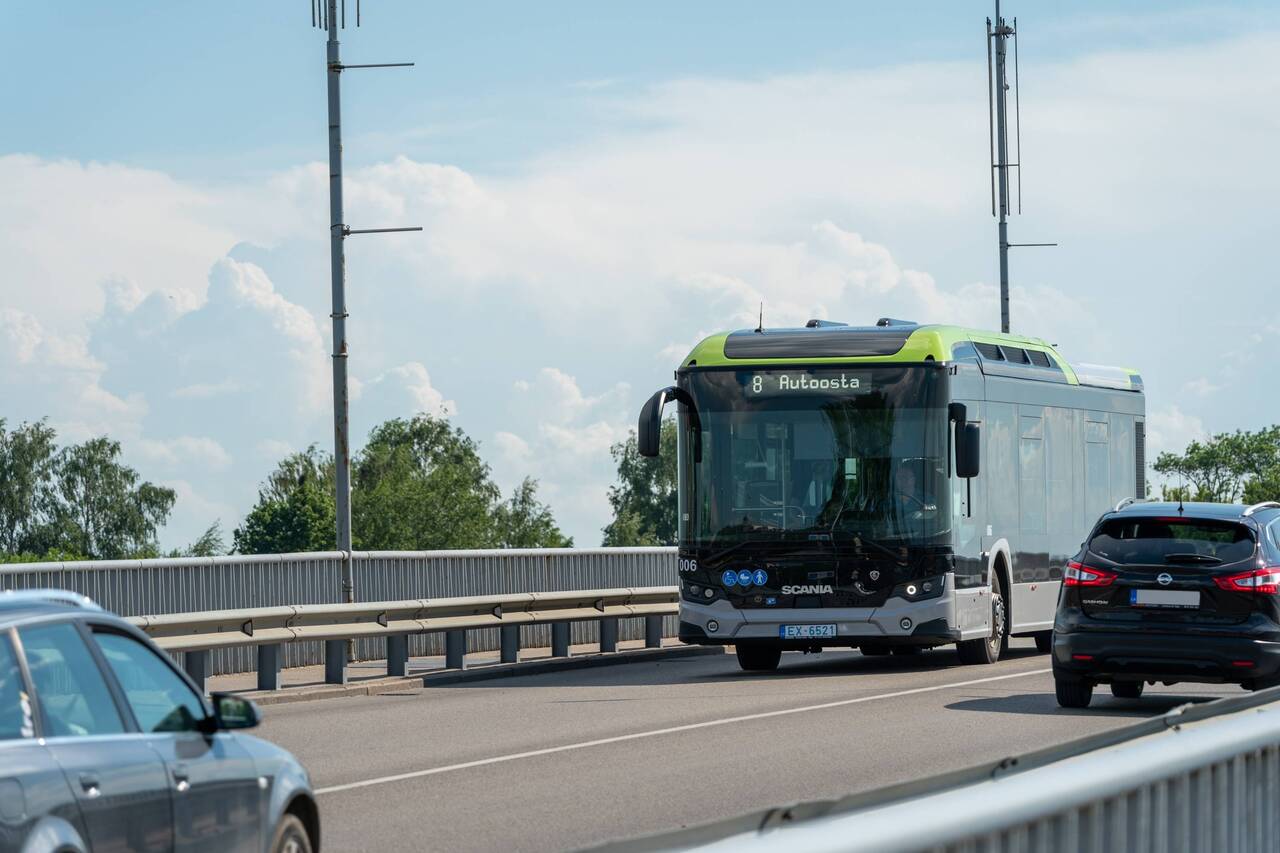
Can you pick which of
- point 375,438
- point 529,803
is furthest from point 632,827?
point 375,438

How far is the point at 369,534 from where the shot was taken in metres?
116

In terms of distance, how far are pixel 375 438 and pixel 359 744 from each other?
125763 millimetres

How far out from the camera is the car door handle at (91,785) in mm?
5711

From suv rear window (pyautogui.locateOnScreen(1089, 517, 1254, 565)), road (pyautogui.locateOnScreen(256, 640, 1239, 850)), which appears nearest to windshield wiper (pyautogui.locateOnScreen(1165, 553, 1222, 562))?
suv rear window (pyautogui.locateOnScreen(1089, 517, 1254, 565))

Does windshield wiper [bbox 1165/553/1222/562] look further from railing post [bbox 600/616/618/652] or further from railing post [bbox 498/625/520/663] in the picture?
railing post [bbox 600/616/618/652]

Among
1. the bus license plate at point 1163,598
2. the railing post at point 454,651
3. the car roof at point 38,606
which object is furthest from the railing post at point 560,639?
the car roof at point 38,606

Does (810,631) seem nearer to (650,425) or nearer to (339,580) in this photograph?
(650,425)

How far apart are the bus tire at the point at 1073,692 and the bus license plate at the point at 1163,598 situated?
903 millimetres

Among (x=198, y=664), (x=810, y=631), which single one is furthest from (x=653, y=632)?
(x=198, y=664)

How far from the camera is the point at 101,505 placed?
4626 inches

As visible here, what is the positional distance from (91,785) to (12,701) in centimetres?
30

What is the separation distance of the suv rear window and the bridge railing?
8418 millimetres

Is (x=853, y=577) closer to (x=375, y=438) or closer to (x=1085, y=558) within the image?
(x=1085, y=558)

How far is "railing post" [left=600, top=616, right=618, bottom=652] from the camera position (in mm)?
26219
